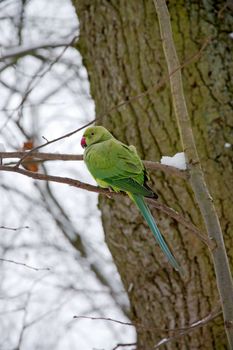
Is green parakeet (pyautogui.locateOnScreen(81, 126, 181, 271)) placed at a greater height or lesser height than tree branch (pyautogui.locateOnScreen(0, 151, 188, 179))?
greater

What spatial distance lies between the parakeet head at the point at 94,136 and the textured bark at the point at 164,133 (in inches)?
18.4

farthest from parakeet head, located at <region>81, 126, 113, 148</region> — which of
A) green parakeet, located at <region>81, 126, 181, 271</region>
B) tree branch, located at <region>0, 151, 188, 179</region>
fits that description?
tree branch, located at <region>0, 151, 188, 179</region>

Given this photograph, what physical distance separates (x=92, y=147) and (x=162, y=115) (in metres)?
0.87

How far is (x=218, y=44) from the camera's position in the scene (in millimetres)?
3900

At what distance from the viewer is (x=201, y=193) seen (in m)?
2.18

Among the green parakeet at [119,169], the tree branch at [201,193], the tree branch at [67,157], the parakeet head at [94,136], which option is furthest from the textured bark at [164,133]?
the tree branch at [201,193]

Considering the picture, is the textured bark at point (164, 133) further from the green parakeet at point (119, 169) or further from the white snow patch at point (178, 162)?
the white snow patch at point (178, 162)

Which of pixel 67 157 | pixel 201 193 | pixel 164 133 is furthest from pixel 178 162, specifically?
pixel 164 133

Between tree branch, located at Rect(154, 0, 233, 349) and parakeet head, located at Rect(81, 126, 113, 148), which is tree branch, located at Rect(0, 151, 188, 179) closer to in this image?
tree branch, located at Rect(154, 0, 233, 349)

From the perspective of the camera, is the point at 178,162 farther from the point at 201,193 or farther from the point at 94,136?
the point at 94,136

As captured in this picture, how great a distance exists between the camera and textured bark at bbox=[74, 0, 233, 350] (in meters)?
3.62

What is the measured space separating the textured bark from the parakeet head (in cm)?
47

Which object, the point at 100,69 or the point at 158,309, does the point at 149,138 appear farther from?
the point at 158,309

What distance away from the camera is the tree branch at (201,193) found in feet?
6.75
